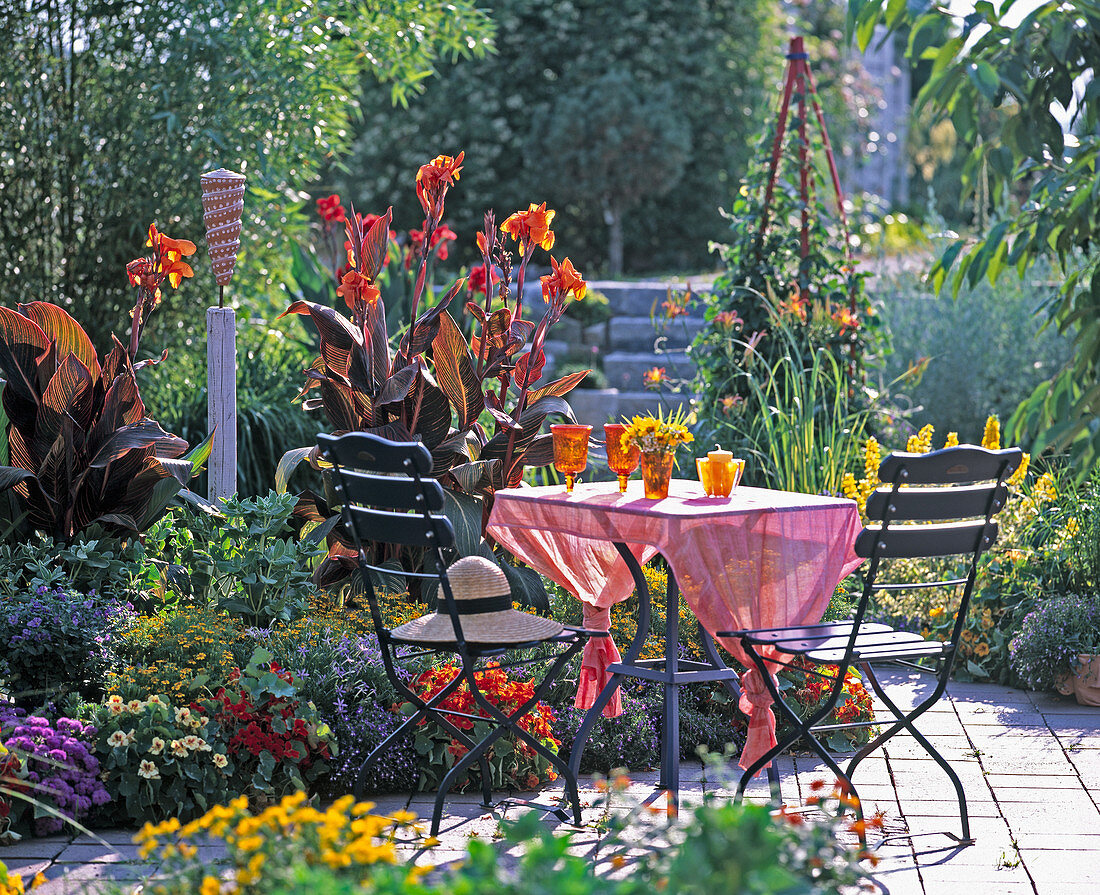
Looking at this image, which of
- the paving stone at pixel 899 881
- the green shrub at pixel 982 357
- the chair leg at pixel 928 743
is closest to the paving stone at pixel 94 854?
the paving stone at pixel 899 881

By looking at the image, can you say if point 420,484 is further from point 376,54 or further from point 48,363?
point 376,54

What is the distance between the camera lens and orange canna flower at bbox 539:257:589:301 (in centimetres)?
428

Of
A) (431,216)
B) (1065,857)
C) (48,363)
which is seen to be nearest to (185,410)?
(48,363)

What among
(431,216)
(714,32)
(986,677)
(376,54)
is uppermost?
(714,32)

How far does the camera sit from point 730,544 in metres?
3.44

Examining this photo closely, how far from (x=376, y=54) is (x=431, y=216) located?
13.6 feet

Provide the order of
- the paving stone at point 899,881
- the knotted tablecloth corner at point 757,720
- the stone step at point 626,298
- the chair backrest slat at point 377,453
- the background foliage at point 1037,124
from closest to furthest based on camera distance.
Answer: the background foliage at point 1037,124, the paving stone at point 899,881, the chair backrest slat at point 377,453, the knotted tablecloth corner at point 757,720, the stone step at point 626,298

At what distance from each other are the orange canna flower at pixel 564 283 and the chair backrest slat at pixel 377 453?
1.16 m

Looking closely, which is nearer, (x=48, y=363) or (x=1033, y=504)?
(x=48, y=363)

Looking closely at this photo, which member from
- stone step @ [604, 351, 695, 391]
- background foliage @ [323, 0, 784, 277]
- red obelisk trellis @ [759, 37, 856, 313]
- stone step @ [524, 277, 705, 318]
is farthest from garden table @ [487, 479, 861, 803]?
background foliage @ [323, 0, 784, 277]

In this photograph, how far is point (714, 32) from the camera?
A: 1494 cm

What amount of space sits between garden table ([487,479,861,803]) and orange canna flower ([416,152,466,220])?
49.6 inches

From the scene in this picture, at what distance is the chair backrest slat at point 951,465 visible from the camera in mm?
3125

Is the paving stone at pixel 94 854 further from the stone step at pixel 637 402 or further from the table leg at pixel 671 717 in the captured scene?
the stone step at pixel 637 402
